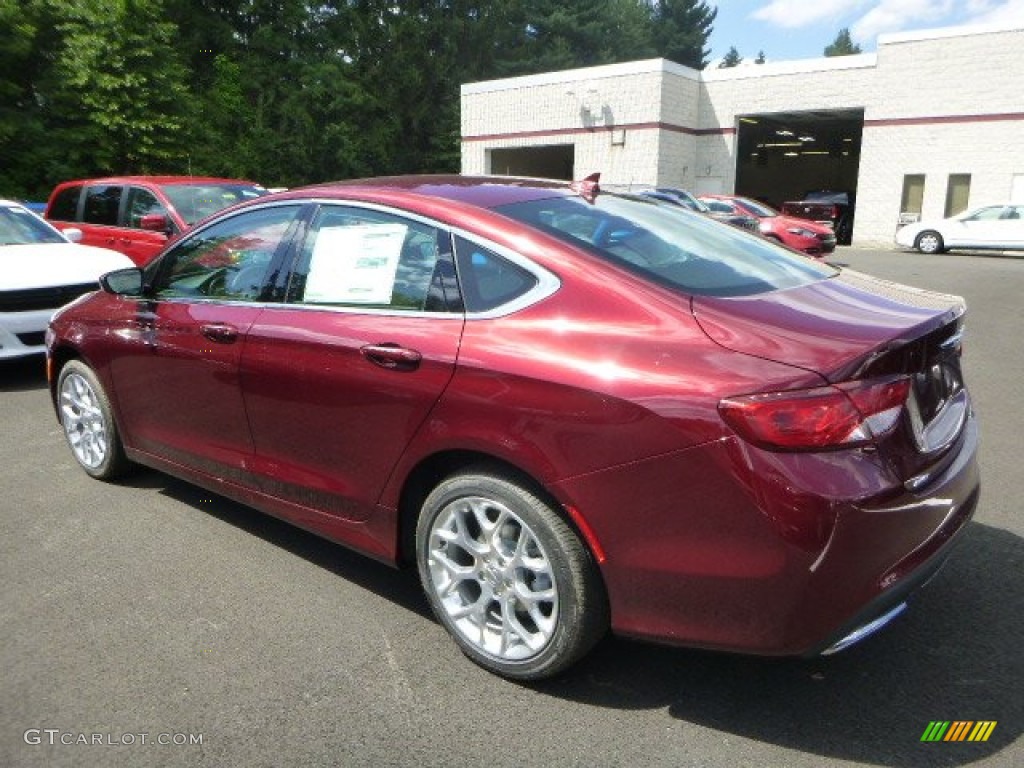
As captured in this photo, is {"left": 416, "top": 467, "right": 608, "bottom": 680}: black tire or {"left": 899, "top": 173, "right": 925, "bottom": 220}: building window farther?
{"left": 899, "top": 173, "right": 925, "bottom": 220}: building window

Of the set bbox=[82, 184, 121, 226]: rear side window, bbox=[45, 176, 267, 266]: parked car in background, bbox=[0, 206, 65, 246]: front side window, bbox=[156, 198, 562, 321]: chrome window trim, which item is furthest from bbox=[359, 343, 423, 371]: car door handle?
bbox=[82, 184, 121, 226]: rear side window

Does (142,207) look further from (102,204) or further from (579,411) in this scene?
(579,411)

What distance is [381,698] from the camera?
2674 millimetres

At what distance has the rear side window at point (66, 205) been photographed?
1031cm

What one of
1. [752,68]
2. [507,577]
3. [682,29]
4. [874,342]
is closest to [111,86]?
[752,68]

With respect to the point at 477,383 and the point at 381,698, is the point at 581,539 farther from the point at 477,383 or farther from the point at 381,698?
the point at 381,698

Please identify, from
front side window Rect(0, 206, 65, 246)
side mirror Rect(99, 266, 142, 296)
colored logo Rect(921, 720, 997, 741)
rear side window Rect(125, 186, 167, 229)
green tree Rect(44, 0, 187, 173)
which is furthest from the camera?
green tree Rect(44, 0, 187, 173)

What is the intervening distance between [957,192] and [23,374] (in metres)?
25.9

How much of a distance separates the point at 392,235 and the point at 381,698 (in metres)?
1.65

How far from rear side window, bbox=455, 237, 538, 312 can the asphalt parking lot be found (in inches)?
50.0

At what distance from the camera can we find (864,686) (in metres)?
2.65

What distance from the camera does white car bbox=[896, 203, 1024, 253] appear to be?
66.0 ft

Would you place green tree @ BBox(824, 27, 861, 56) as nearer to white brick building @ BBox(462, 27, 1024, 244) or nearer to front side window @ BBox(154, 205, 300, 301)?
white brick building @ BBox(462, 27, 1024, 244)

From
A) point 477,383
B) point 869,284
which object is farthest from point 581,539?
point 869,284
